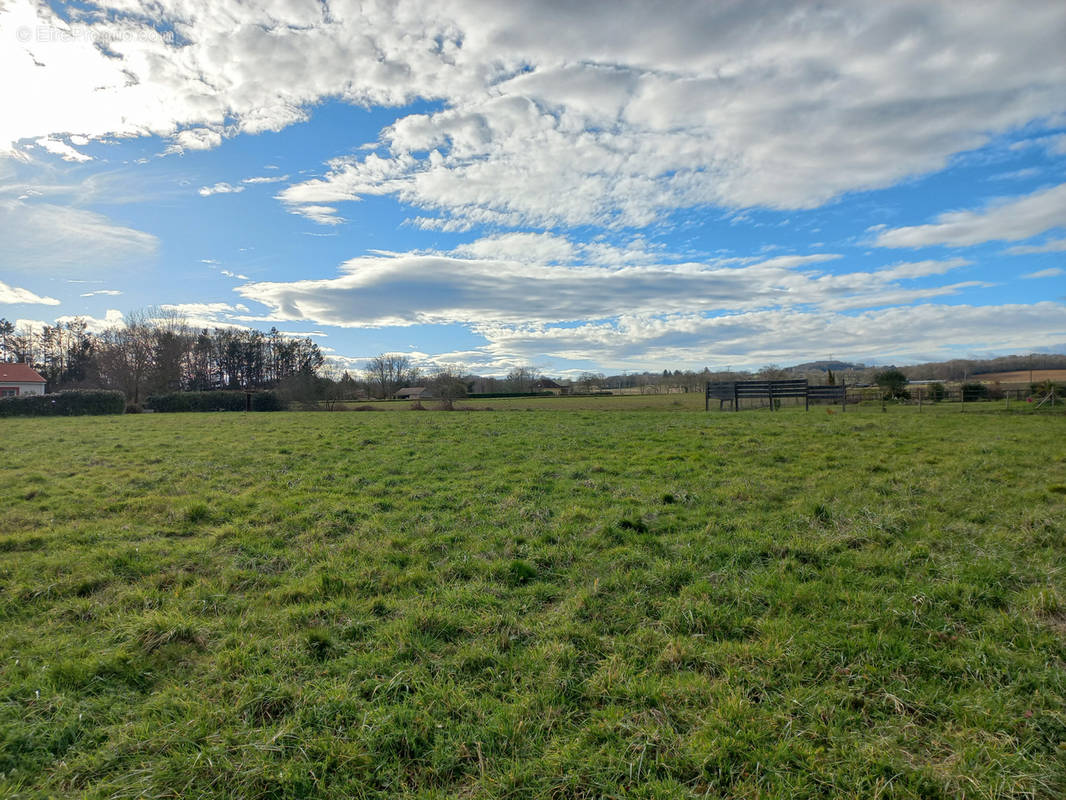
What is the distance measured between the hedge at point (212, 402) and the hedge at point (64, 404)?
5.07m

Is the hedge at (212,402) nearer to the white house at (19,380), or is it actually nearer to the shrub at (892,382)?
the white house at (19,380)

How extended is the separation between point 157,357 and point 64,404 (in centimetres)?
2304

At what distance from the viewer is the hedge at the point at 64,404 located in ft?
120

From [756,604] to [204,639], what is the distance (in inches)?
190

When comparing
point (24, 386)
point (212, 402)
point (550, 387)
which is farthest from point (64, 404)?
point (550, 387)

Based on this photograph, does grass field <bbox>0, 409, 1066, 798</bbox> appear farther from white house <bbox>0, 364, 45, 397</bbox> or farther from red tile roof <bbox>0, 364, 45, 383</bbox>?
red tile roof <bbox>0, 364, 45, 383</bbox>

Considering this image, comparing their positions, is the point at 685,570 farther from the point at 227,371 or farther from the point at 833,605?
the point at 227,371

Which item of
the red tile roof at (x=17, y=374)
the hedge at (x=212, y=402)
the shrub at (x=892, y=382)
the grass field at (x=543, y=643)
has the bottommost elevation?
the grass field at (x=543, y=643)

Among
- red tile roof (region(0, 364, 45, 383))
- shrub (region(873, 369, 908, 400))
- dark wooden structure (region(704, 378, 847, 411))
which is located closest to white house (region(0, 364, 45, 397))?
red tile roof (region(0, 364, 45, 383))

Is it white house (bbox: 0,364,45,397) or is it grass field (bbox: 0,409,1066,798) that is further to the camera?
white house (bbox: 0,364,45,397)

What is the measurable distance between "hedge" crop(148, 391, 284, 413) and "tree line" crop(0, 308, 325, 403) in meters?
3.24

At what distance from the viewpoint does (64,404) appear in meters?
38.5

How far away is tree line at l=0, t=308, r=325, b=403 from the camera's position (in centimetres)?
5875

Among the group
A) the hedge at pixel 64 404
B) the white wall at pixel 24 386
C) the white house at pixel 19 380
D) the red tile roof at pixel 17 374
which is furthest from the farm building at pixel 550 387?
the red tile roof at pixel 17 374
